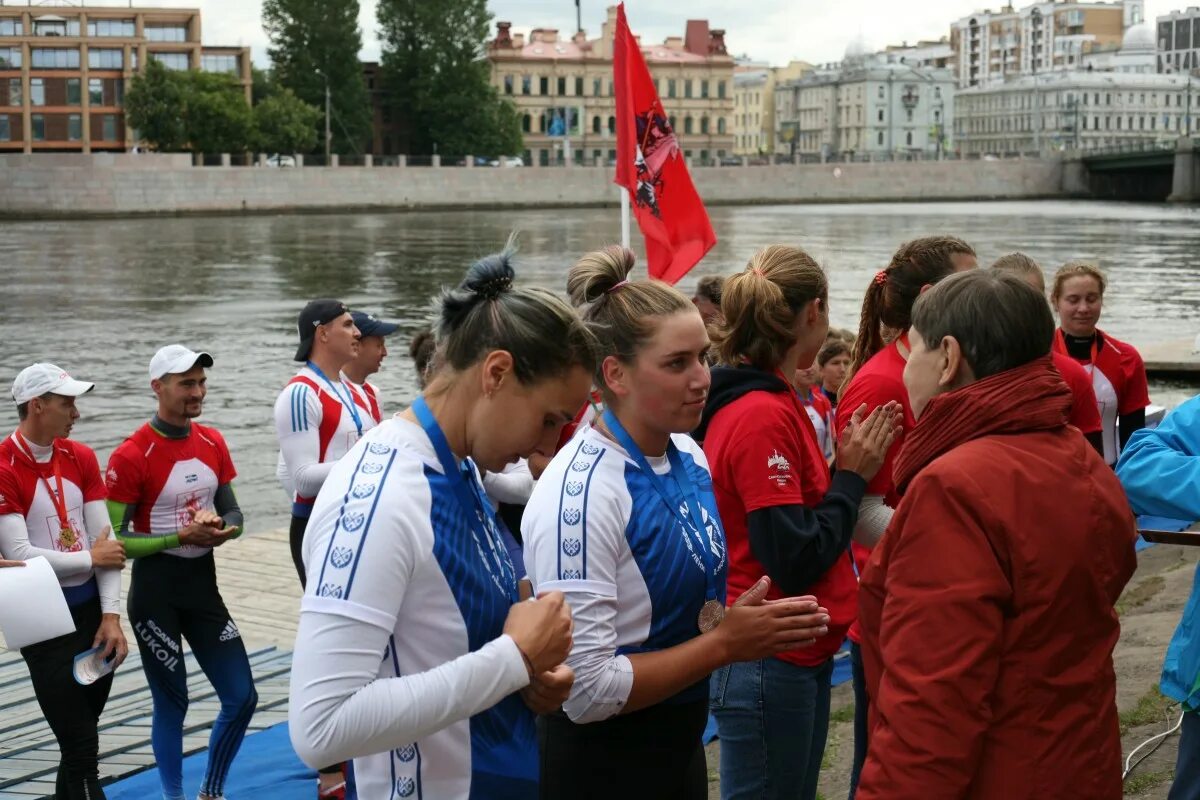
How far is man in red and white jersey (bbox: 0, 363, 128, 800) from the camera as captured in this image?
4.46 m

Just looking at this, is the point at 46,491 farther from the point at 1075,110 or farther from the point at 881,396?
the point at 1075,110

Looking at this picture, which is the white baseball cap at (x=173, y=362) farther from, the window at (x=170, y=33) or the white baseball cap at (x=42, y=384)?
the window at (x=170, y=33)

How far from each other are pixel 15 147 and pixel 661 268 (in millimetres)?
82852

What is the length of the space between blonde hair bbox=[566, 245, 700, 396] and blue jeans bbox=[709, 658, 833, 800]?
74cm

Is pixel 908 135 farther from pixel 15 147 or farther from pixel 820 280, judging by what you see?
pixel 820 280

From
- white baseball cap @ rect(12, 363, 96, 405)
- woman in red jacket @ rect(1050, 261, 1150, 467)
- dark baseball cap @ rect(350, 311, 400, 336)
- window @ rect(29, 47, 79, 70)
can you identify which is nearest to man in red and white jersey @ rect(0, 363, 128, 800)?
white baseball cap @ rect(12, 363, 96, 405)

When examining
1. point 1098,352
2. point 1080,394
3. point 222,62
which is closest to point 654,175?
point 1098,352

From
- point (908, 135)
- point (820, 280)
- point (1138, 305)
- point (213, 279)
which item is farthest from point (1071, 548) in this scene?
point (908, 135)

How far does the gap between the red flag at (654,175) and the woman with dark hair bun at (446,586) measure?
501 cm

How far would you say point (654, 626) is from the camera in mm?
2629

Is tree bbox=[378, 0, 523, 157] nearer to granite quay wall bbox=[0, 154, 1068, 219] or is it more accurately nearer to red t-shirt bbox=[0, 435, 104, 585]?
granite quay wall bbox=[0, 154, 1068, 219]

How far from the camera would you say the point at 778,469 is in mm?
2949

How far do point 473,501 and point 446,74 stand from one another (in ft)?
281

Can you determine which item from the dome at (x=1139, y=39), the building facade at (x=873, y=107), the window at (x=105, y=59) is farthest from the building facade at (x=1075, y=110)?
the window at (x=105, y=59)
